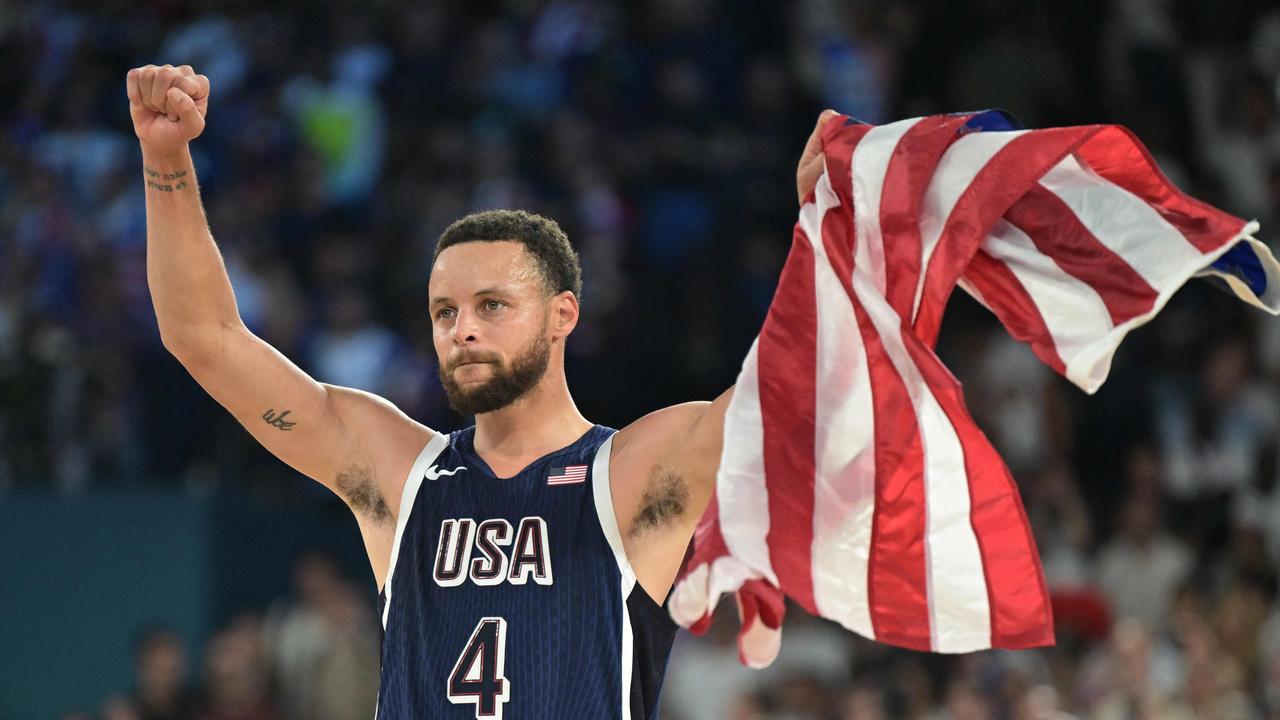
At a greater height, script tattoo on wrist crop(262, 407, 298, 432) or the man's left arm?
script tattoo on wrist crop(262, 407, 298, 432)

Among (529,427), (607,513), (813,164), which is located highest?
(813,164)

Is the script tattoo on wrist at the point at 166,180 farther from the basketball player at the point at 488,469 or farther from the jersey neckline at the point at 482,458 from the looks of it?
the jersey neckline at the point at 482,458

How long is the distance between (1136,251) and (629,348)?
7494 millimetres

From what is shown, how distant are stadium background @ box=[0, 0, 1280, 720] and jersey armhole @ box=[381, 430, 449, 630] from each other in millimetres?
4912

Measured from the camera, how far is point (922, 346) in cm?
440

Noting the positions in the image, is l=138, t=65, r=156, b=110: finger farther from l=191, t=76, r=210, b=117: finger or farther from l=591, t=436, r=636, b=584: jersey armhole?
l=591, t=436, r=636, b=584: jersey armhole

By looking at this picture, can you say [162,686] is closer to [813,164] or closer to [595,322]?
[595,322]

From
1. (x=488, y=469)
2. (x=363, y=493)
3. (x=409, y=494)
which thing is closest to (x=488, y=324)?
(x=488, y=469)

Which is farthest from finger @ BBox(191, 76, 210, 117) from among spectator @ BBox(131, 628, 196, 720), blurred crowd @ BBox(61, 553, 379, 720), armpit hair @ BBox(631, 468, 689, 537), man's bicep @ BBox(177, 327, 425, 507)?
spectator @ BBox(131, 628, 196, 720)

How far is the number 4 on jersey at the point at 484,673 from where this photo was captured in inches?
165

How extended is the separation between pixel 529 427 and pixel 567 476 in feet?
0.67

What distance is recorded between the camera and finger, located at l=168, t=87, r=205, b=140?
177 inches

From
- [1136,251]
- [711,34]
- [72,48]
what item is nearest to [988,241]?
[1136,251]

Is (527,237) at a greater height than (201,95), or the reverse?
(201,95)
